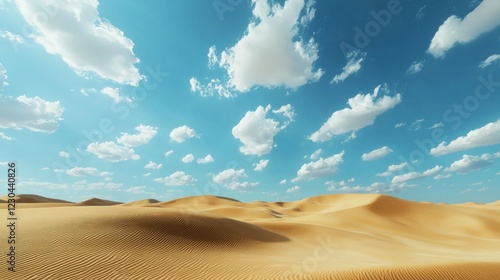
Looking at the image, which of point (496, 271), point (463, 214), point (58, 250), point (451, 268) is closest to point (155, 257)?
point (58, 250)

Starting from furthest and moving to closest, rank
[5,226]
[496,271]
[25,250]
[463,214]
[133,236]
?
[463,214], [133,236], [5,226], [496,271], [25,250]

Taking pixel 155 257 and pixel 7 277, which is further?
pixel 155 257

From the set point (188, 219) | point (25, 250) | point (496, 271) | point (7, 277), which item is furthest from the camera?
point (188, 219)

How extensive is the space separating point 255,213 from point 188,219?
27.3 metres

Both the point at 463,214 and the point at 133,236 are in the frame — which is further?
the point at 463,214

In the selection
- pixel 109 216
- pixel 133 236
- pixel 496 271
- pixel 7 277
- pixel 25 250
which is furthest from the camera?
pixel 109 216

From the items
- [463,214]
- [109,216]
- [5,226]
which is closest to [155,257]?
[109,216]

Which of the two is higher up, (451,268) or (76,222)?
(76,222)

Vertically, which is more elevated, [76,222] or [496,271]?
[76,222]

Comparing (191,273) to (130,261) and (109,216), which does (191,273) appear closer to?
(130,261)

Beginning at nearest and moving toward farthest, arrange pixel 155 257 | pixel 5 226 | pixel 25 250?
pixel 25 250 < pixel 155 257 < pixel 5 226

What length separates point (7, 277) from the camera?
704 centimetres

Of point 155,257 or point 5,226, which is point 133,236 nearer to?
point 155,257

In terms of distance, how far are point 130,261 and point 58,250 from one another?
2521 millimetres
